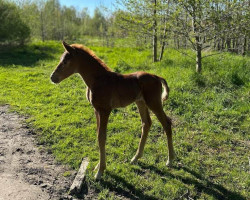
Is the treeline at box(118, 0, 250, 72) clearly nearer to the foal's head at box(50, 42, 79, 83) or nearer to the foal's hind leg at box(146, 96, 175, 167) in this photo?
the foal's hind leg at box(146, 96, 175, 167)

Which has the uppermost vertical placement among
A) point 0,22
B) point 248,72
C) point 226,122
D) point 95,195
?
point 0,22

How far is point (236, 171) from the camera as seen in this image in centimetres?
383

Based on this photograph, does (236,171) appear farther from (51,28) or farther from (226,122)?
(51,28)

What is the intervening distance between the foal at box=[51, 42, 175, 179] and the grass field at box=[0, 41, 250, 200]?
72 centimetres

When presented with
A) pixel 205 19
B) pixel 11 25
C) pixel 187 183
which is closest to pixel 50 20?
pixel 11 25

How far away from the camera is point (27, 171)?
3.83m

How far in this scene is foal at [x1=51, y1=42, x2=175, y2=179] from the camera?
3.53 m

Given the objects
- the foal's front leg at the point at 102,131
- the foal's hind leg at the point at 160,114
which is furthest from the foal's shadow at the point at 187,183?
the foal's hind leg at the point at 160,114

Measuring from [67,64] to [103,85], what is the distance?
0.61 meters

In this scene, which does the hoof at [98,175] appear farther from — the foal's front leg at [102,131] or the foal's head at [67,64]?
the foal's head at [67,64]

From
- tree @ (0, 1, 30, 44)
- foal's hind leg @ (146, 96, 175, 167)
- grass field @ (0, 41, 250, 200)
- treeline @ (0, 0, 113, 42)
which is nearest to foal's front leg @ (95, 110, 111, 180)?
grass field @ (0, 41, 250, 200)

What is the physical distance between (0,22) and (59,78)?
14.4 m

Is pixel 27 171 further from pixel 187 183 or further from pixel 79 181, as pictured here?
pixel 187 183

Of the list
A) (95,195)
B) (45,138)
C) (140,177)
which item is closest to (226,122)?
(140,177)
